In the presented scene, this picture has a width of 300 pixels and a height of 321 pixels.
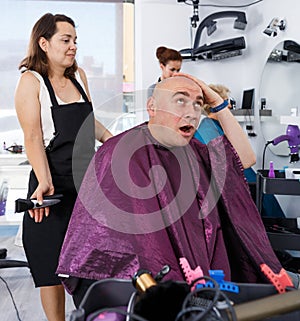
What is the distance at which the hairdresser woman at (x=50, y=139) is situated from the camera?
1.50 metres

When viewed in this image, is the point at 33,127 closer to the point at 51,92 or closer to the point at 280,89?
the point at 51,92

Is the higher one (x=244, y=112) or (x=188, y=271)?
(x=244, y=112)

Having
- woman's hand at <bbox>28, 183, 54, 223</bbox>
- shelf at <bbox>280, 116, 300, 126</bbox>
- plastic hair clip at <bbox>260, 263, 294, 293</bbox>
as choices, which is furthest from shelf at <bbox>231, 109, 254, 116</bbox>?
plastic hair clip at <bbox>260, 263, 294, 293</bbox>

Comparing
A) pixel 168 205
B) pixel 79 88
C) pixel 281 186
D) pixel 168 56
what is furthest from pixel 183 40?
pixel 168 205

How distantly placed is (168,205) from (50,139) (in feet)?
2.06

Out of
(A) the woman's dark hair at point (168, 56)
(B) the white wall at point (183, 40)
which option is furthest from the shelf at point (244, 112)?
(A) the woman's dark hair at point (168, 56)

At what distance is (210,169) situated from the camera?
1.23 metres

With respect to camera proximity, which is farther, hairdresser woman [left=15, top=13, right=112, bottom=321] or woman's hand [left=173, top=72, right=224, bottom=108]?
hairdresser woman [left=15, top=13, right=112, bottom=321]

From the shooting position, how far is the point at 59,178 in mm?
1562

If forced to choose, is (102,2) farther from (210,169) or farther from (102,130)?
(210,169)

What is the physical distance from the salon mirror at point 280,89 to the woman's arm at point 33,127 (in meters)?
1.58

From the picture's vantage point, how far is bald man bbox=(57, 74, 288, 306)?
0.97 meters

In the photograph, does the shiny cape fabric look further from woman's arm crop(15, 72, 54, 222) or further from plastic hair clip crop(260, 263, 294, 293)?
woman's arm crop(15, 72, 54, 222)

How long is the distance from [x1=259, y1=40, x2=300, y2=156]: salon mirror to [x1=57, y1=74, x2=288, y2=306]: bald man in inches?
58.1
